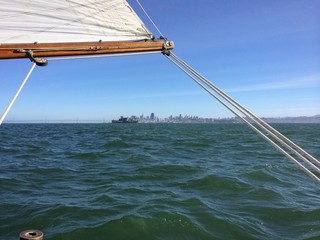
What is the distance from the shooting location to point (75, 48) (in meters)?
3.97

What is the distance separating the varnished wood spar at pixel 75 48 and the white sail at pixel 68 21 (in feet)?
0.55

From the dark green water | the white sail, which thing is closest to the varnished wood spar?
the white sail

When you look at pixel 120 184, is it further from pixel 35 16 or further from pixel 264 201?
pixel 35 16

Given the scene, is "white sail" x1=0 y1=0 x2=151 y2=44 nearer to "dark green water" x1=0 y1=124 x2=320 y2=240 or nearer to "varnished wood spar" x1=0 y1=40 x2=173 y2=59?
"varnished wood spar" x1=0 y1=40 x2=173 y2=59

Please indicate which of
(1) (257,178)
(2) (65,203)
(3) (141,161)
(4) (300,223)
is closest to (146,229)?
(2) (65,203)

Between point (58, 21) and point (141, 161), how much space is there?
435 inches

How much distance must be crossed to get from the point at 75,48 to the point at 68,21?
511mm

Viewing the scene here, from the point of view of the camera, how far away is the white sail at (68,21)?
3.85m

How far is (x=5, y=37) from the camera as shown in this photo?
3770mm

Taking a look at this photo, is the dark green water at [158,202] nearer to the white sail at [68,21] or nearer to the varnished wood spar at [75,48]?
the varnished wood spar at [75,48]

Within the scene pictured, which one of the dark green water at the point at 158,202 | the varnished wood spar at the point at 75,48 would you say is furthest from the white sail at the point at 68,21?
the dark green water at the point at 158,202

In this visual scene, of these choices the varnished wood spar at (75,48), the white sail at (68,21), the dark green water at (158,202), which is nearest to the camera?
the varnished wood spar at (75,48)

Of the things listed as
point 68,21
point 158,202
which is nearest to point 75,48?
point 68,21

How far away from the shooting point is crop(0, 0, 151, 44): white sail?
385cm
